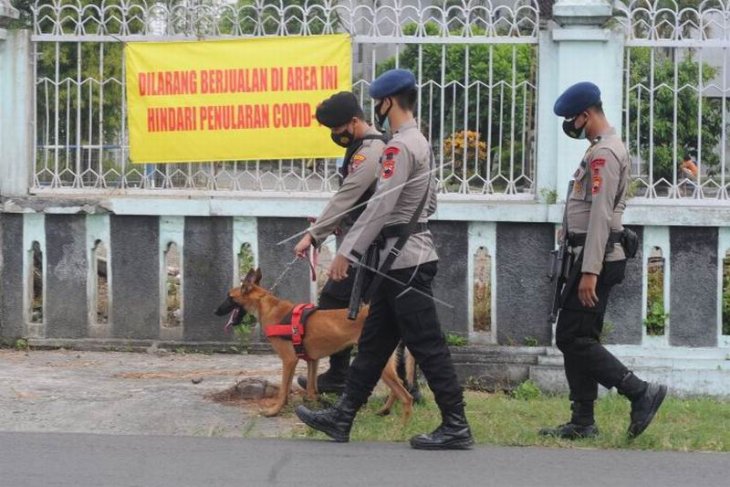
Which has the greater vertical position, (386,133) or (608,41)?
(608,41)

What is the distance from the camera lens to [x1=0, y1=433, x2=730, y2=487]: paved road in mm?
5500

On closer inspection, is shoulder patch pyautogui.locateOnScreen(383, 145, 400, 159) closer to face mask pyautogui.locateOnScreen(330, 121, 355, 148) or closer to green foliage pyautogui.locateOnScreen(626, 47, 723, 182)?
face mask pyautogui.locateOnScreen(330, 121, 355, 148)

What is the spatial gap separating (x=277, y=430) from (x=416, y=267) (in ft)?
4.16

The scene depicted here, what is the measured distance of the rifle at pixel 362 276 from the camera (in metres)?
6.03

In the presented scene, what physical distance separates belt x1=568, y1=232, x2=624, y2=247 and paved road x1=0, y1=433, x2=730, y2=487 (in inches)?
41.2

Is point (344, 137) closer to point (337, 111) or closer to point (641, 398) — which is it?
point (337, 111)

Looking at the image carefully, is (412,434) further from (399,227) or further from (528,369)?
(528,369)

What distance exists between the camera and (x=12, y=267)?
342 inches

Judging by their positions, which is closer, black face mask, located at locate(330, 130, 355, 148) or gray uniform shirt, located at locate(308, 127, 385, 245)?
gray uniform shirt, located at locate(308, 127, 385, 245)

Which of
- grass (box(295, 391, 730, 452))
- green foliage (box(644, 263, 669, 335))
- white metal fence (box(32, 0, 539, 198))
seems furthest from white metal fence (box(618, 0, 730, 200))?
grass (box(295, 391, 730, 452))

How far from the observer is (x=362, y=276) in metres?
6.10

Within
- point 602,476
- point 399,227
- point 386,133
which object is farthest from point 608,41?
point 602,476

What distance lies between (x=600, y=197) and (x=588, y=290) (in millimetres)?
466

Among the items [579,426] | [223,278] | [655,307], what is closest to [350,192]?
[579,426]
